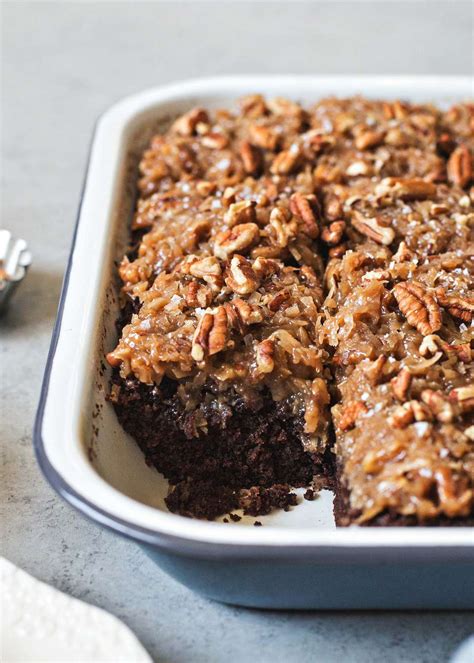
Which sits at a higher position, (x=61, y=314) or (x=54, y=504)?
(x=61, y=314)

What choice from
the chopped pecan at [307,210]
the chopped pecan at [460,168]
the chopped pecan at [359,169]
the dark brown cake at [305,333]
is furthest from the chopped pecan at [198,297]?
the chopped pecan at [460,168]

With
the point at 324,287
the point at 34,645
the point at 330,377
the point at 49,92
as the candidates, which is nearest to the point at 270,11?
the point at 49,92

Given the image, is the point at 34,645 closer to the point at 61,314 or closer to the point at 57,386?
the point at 57,386

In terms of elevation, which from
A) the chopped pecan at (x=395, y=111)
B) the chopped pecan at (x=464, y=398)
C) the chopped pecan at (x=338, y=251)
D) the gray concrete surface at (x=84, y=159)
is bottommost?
the gray concrete surface at (x=84, y=159)

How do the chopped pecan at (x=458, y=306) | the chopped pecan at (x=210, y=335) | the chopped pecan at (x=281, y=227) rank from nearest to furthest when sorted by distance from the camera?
the chopped pecan at (x=210, y=335)
the chopped pecan at (x=458, y=306)
the chopped pecan at (x=281, y=227)

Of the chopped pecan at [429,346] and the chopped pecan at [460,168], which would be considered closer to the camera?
the chopped pecan at [429,346]

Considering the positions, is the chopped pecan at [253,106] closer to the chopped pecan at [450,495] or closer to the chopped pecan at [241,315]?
the chopped pecan at [241,315]

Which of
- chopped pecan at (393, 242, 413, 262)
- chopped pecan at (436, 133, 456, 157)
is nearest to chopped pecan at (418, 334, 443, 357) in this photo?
chopped pecan at (393, 242, 413, 262)

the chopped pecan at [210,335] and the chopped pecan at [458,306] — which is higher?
the chopped pecan at [210,335]

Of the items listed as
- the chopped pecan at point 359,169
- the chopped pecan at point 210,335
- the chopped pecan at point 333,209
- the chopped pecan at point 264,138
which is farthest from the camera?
the chopped pecan at point 264,138
